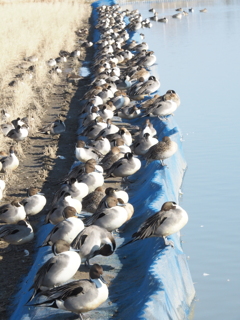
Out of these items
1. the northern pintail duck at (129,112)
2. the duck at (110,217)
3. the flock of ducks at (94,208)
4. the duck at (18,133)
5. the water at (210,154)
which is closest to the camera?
the flock of ducks at (94,208)

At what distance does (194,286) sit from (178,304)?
858mm

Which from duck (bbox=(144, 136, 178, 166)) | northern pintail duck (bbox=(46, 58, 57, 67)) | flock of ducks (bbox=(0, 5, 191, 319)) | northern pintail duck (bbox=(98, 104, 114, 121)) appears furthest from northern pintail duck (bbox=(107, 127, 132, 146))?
northern pintail duck (bbox=(46, 58, 57, 67))

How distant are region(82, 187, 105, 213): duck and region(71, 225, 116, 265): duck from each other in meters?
1.54

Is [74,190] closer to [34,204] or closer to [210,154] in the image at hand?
[34,204]

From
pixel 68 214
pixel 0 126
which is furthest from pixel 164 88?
pixel 68 214

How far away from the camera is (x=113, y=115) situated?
12648 mm

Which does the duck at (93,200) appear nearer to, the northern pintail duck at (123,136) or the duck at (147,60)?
the northern pintail duck at (123,136)

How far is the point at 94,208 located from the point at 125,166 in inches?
44.8

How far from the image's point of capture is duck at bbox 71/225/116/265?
5895mm

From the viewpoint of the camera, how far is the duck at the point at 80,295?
195 inches

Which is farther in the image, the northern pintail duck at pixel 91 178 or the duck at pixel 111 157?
the duck at pixel 111 157

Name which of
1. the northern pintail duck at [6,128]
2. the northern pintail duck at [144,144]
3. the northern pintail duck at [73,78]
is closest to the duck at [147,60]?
the northern pintail duck at [73,78]

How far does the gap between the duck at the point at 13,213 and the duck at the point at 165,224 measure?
1969mm

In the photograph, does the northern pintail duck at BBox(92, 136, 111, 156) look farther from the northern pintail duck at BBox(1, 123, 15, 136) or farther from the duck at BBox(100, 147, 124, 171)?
the northern pintail duck at BBox(1, 123, 15, 136)
